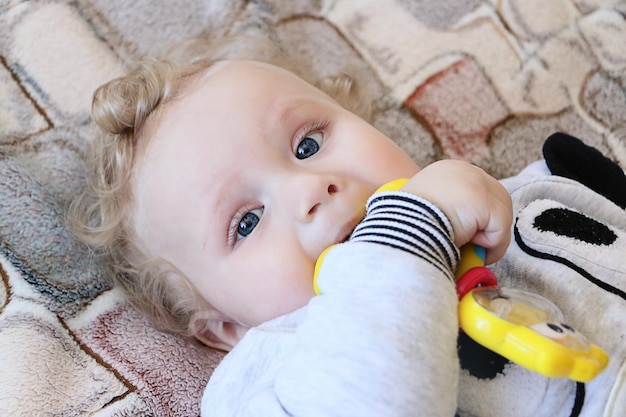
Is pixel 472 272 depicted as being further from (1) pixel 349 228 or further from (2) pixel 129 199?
(2) pixel 129 199

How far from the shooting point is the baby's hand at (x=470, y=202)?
2.07 ft

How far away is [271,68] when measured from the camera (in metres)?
0.96

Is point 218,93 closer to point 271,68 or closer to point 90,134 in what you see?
point 271,68

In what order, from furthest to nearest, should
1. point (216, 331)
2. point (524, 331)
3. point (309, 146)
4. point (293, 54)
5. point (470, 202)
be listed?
point (293, 54) → point (216, 331) → point (309, 146) → point (470, 202) → point (524, 331)

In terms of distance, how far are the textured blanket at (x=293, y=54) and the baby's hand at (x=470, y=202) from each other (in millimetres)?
418

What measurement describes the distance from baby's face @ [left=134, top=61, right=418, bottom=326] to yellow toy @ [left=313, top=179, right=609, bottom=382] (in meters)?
0.19

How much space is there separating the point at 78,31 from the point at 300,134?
0.52 meters

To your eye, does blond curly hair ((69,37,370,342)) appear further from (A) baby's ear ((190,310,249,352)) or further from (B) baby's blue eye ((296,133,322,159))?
(B) baby's blue eye ((296,133,322,159))

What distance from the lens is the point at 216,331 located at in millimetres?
963

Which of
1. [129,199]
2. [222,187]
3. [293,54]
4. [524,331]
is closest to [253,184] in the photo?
[222,187]

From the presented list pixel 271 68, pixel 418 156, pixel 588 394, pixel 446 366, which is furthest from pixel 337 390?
pixel 418 156

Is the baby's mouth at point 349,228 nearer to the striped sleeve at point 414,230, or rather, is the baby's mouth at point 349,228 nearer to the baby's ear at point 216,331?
the striped sleeve at point 414,230

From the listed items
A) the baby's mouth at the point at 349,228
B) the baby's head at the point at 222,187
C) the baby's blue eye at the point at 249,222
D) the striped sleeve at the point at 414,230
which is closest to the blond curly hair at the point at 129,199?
the baby's head at the point at 222,187

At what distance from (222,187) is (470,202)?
316mm
